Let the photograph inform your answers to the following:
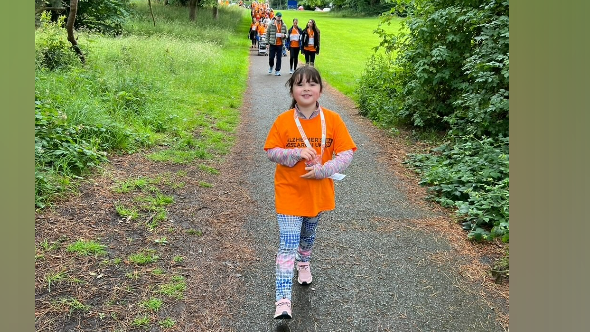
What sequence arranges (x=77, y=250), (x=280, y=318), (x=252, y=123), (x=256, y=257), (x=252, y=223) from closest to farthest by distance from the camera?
(x=280, y=318) < (x=77, y=250) < (x=256, y=257) < (x=252, y=223) < (x=252, y=123)

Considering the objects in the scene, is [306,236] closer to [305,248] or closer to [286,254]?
[305,248]

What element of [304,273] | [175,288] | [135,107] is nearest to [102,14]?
[135,107]

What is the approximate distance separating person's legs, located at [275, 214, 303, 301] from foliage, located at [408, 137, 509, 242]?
7.78ft

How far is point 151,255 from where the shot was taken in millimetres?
4664

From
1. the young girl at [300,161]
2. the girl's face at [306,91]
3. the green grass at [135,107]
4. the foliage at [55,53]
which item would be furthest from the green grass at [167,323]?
the foliage at [55,53]

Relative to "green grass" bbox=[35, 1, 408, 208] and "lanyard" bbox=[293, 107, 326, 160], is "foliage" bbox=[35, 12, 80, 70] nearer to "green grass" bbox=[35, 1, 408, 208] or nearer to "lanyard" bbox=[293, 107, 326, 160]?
"green grass" bbox=[35, 1, 408, 208]

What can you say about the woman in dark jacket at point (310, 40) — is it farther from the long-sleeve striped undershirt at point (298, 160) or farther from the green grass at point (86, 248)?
the long-sleeve striped undershirt at point (298, 160)

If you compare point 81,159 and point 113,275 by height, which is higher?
point 81,159

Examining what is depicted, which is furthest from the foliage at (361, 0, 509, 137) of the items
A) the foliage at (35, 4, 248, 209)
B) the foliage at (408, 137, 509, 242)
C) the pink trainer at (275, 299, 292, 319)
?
the pink trainer at (275, 299, 292, 319)

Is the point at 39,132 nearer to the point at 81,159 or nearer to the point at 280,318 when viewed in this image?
the point at 81,159

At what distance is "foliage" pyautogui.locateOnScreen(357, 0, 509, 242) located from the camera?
243 inches

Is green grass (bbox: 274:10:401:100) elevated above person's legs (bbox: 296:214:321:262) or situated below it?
above

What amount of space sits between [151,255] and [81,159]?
7.78ft

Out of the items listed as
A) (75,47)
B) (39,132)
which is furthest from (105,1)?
(39,132)
